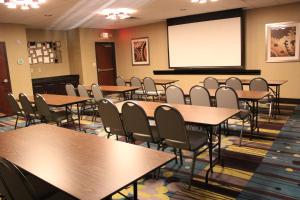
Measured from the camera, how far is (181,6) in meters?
6.42

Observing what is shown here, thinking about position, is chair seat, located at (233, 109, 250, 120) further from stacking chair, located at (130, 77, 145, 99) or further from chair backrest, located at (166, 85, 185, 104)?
stacking chair, located at (130, 77, 145, 99)

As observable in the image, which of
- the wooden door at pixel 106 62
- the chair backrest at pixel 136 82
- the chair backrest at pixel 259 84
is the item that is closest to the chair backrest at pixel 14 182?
the chair backrest at pixel 259 84

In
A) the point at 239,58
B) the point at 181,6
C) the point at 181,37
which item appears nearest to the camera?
the point at 181,6

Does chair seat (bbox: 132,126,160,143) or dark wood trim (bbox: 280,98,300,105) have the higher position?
chair seat (bbox: 132,126,160,143)

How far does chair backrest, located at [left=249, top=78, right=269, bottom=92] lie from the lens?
16.7 feet

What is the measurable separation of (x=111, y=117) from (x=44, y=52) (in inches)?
259

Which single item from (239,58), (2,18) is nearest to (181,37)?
(239,58)

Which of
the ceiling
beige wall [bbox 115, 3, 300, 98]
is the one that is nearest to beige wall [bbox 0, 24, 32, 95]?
the ceiling

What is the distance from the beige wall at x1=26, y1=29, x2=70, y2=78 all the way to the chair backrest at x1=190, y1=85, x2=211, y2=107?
20.3ft

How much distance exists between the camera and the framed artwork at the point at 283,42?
6.61 metres

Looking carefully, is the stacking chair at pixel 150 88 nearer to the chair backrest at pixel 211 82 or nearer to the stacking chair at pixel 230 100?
the chair backrest at pixel 211 82

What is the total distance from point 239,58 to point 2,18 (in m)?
6.27

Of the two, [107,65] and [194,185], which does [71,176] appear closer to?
[194,185]

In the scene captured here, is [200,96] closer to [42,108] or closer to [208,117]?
[208,117]
